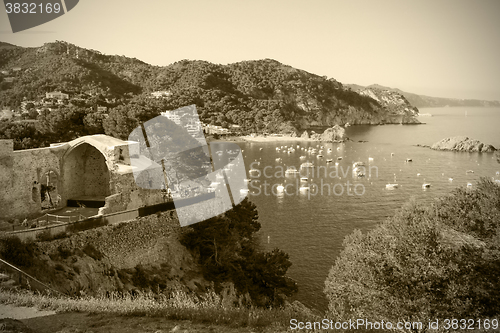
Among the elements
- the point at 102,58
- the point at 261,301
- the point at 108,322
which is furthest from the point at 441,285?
the point at 102,58

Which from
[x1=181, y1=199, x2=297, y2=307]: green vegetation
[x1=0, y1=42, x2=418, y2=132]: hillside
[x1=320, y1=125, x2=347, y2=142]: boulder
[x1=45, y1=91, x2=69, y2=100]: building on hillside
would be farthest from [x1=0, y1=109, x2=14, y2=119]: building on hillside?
[x1=320, y1=125, x2=347, y2=142]: boulder

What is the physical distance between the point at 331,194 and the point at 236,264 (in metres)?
25.6

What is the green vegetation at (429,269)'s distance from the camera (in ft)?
32.8

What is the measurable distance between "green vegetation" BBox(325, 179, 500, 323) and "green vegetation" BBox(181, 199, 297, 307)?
139 inches

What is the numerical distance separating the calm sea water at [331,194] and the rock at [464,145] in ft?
11.3

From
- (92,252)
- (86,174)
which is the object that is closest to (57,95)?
(86,174)

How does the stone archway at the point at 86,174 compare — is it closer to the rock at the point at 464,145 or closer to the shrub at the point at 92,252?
the shrub at the point at 92,252

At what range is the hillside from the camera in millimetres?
45969

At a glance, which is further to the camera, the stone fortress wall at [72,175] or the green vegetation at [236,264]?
the green vegetation at [236,264]

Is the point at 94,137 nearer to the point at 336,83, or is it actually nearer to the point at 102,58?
the point at 102,58

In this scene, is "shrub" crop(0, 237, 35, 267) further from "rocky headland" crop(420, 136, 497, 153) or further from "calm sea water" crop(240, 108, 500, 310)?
"rocky headland" crop(420, 136, 497, 153)

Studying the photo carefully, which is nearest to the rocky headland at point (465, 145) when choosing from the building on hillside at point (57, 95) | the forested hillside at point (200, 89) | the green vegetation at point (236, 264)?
the forested hillside at point (200, 89)

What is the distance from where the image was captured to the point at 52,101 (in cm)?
3966

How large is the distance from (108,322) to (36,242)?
536 centimetres
